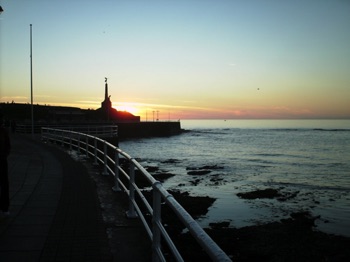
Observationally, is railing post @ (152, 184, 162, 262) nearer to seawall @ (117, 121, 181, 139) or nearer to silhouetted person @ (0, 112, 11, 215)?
silhouetted person @ (0, 112, 11, 215)

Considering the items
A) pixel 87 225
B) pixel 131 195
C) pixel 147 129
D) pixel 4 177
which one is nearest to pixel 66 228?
pixel 87 225

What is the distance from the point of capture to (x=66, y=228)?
16.7 ft

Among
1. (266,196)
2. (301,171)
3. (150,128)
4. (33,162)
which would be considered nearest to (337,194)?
(266,196)

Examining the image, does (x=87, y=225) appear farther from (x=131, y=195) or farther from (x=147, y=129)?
(x=147, y=129)

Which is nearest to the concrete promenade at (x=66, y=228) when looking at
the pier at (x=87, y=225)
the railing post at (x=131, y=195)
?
the pier at (x=87, y=225)

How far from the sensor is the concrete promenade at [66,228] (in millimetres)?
4188

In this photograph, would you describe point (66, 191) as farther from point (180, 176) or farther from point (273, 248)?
point (180, 176)

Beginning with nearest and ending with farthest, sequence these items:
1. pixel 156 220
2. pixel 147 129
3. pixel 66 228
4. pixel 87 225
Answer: pixel 156 220, pixel 66 228, pixel 87 225, pixel 147 129

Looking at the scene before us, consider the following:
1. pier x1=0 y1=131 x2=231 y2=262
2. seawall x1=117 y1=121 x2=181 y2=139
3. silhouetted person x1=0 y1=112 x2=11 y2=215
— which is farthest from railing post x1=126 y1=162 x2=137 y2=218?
seawall x1=117 y1=121 x2=181 y2=139

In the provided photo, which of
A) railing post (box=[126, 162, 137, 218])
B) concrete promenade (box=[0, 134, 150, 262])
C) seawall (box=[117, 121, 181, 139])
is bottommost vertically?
seawall (box=[117, 121, 181, 139])

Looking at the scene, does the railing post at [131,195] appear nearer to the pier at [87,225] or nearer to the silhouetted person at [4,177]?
the pier at [87,225]

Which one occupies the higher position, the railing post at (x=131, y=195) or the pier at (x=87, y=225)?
the railing post at (x=131, y=195)

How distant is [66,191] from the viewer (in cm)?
789

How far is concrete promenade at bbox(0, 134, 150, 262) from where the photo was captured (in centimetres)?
419
